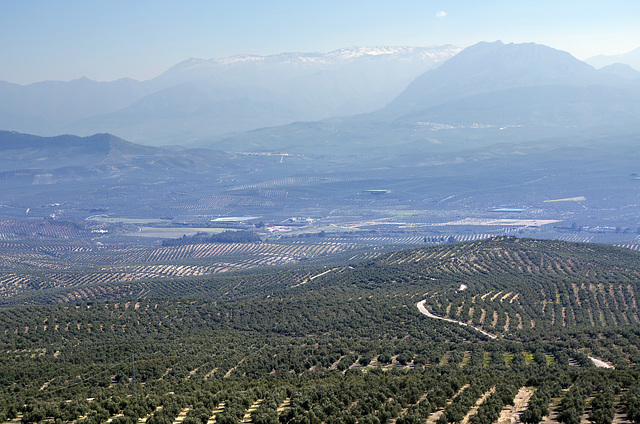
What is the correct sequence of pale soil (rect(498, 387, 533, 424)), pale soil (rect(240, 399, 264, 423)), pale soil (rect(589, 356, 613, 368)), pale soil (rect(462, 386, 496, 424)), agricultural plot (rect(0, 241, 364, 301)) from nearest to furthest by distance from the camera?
1. pale soil (rect(498, 387, 533, 424))
2. pale soil (rect(462, 386, 496, 424))
3. pale soil (rect(240, 399, 264, 423))
4. pale soil (rect(589, 356, 613, 368))
5. agricultural plot (rect(0, 241, 364, 301))

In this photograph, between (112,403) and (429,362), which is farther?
(429,362)

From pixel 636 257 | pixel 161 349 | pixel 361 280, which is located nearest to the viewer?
pixel 161 349

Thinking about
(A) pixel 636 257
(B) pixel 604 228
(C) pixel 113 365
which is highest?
(C) pixel 113 365

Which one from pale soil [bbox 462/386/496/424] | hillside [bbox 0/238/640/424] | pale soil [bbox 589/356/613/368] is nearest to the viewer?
pale soil [bbox 462/386/496/424]

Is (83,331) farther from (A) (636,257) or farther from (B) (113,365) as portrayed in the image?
(A) (636,257)

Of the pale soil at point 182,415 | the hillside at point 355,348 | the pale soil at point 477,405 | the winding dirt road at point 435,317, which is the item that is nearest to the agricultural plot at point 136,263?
the hillside at point 355,348

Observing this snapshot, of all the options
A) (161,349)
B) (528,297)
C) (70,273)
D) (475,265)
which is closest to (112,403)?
(161,349)

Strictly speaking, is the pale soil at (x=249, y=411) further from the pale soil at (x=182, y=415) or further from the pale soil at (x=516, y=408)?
the pale soil at (x=516, y=408)

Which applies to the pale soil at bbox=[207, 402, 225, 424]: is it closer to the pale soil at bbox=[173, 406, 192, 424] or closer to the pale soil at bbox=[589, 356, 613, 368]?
the pale soil at bbox=[173, 406, 192, 424]

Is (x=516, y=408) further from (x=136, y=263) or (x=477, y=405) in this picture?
(x=136, y=263)

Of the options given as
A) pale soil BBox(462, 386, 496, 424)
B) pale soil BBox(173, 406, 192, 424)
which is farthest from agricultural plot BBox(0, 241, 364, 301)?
pale soil BBox(462, 386, 496, 424)

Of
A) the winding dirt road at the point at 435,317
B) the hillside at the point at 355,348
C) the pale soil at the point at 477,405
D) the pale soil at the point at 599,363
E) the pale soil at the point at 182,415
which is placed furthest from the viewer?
the winding dirt road at the point at 435,317
